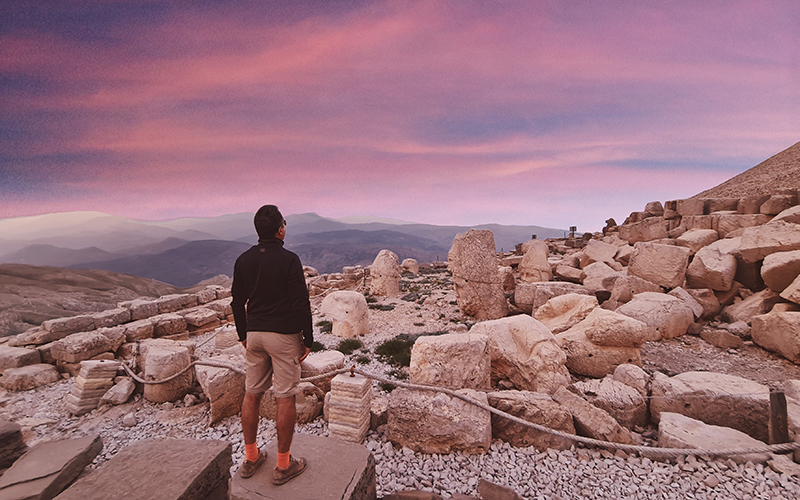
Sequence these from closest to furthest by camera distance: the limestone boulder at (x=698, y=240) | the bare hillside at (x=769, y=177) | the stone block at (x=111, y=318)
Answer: the stone block at (x=111, y=318)
the limestone boulder at (x=698, y=240)
the bare hillside at (x=769, y=177)

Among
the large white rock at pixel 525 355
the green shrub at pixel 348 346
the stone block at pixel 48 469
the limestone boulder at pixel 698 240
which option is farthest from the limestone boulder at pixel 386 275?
the stone block at pixel 48 469

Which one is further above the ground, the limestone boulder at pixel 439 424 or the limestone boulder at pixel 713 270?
the limestone boulder at pixel 713 270

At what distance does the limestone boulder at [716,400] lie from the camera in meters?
3.20

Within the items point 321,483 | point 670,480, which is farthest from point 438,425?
point 670,480

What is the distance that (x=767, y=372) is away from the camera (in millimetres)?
4723

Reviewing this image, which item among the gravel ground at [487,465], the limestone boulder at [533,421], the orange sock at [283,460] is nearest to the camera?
the orange sock at [283,460]

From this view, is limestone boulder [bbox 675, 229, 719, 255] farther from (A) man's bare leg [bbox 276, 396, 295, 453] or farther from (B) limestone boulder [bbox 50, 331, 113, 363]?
(B) limestone boulder [bbox 50, 331, 113, 363]

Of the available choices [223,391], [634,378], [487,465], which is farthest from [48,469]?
[634,378]

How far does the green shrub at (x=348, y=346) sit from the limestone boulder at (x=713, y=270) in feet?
26.6

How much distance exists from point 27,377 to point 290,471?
22.1 ft

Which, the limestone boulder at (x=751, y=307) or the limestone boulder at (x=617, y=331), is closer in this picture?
the limestone boulder at (x=617, y=331)

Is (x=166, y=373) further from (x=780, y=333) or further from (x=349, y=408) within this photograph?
(x=780, y=333)

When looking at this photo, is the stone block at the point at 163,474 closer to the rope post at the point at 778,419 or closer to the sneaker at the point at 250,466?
the sneaker at the point at 250,466

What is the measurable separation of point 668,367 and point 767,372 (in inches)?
51.0
